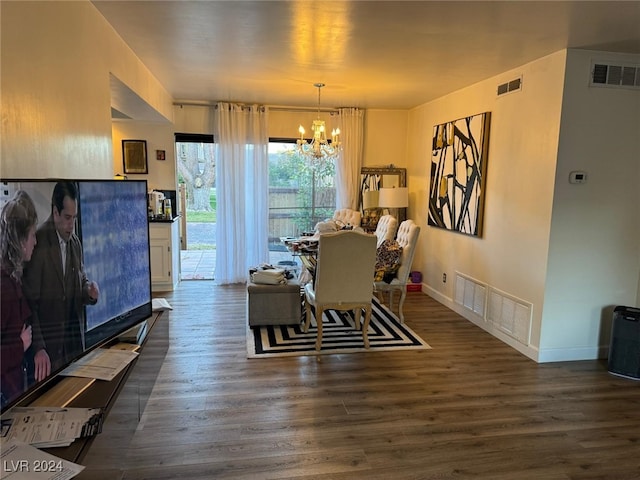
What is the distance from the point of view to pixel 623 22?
2730 mm

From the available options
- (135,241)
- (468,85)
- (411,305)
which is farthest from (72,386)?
(468,85)

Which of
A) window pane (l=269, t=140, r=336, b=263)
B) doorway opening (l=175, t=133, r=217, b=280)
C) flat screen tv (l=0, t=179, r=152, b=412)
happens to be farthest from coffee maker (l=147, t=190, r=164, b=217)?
flat screen tv (l=0, t=179, r=152, b=412)

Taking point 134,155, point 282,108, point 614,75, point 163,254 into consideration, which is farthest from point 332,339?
point 134,155

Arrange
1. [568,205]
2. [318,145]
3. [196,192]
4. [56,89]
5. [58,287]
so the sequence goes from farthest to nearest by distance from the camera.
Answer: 1. [196,192]
2. [318,145]
3. [568,205]
4. [56,89]
5. [58,287]

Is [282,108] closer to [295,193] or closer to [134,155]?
[295,193]

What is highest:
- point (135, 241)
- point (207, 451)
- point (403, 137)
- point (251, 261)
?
point (403, 137)

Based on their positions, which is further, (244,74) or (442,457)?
(244,74)

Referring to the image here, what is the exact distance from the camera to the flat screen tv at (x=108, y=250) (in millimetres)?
1574

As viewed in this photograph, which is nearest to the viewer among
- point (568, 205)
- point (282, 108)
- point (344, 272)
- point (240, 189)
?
point (568, 205)

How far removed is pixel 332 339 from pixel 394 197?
2.54 m

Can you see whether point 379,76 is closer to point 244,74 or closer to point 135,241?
point 244,74

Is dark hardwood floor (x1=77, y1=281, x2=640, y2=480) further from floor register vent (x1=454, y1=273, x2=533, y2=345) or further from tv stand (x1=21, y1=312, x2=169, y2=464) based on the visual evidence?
floor register vent (x1=454, y1=273, x2=533, y2=345)

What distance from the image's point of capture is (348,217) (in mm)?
6043

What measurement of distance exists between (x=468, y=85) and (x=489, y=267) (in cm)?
212
